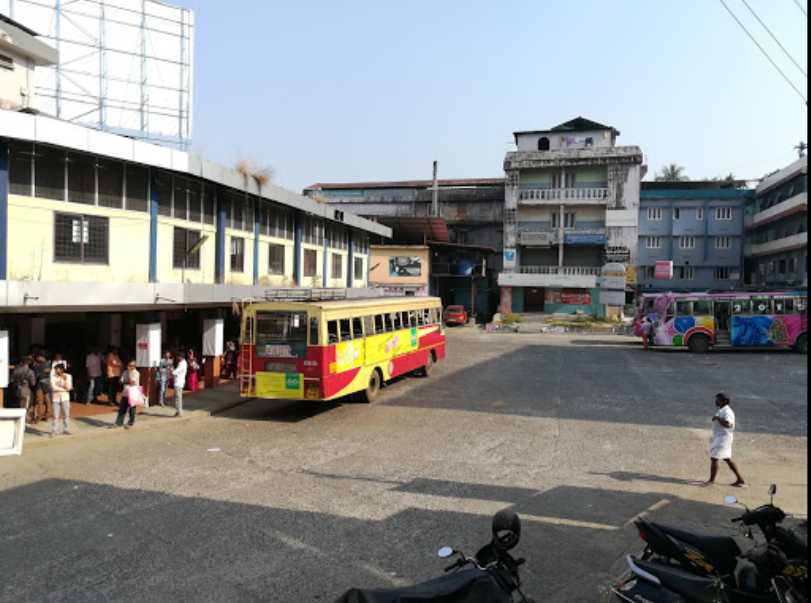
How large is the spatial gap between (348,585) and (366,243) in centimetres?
2857

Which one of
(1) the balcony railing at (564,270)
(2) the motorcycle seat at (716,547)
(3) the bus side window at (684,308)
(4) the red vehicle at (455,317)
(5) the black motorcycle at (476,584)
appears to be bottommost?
(2) the motorcycle seat at (716,547)

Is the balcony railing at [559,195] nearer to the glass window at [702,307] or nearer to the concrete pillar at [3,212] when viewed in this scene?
the glass window at [702,307]

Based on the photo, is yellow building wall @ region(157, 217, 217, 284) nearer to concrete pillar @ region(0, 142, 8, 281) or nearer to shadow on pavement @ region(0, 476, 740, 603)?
concrete pillar @ region(0, 142, 8, 281)

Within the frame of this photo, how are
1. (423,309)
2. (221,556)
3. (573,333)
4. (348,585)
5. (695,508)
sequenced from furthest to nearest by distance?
(573,333) < (423,309) < (695,508) < (221,556) < (348,585)

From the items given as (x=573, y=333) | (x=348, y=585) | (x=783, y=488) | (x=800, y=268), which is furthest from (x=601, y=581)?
(x=800, y=268)

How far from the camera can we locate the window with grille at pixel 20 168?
13.4 m

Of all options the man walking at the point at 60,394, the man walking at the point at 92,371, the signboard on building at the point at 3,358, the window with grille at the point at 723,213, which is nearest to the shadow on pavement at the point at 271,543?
the man walking at the point at 60,394

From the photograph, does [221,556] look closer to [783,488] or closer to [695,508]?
[695,508]

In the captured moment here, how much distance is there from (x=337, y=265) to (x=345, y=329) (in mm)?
14272

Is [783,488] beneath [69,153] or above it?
beneath

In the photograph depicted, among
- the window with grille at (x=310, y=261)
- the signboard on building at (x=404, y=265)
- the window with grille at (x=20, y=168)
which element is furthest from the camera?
the signboard on building at (x=404, y=265)

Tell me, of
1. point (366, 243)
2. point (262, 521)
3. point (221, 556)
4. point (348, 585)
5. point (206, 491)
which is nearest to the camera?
point (348, 585)

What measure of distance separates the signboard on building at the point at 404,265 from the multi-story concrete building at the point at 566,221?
296 inches

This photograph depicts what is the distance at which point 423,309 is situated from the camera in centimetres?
2277
